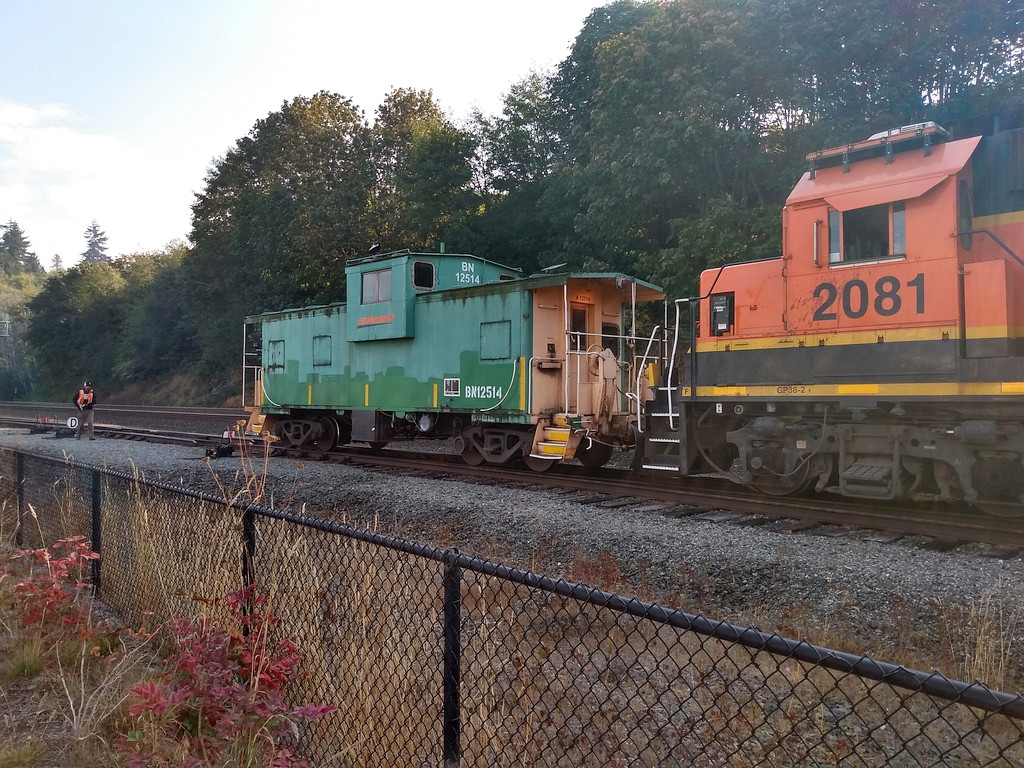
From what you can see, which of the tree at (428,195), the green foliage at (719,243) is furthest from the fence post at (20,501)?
the tree at (428,195)

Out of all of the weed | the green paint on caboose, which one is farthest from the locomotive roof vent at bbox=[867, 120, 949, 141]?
the weed

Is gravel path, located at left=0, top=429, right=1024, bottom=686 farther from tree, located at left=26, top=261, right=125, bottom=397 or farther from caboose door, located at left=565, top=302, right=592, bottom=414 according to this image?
tree, located at left=26, top=261, right=125, bottom=397

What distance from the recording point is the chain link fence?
2.74m

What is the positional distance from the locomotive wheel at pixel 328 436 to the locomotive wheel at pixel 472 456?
12.2 feet

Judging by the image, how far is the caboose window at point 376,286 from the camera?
43.1ft

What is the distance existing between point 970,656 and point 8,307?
302 feet

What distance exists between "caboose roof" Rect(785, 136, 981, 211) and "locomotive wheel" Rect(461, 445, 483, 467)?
6421mm

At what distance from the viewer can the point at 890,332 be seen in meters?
7.58

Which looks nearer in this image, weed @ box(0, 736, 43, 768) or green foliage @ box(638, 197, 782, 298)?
weed @ box(0, 736, 43, 768)

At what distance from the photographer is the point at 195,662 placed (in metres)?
3.47

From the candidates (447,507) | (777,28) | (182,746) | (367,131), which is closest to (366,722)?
(182,746)

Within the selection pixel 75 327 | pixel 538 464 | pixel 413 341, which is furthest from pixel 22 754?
pixel 75 327

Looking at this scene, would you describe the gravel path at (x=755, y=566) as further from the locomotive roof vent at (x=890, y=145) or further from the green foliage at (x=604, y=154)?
the green foliage at (x=604, y=154)

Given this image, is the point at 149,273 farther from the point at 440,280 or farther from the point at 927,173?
the point at 927,173
